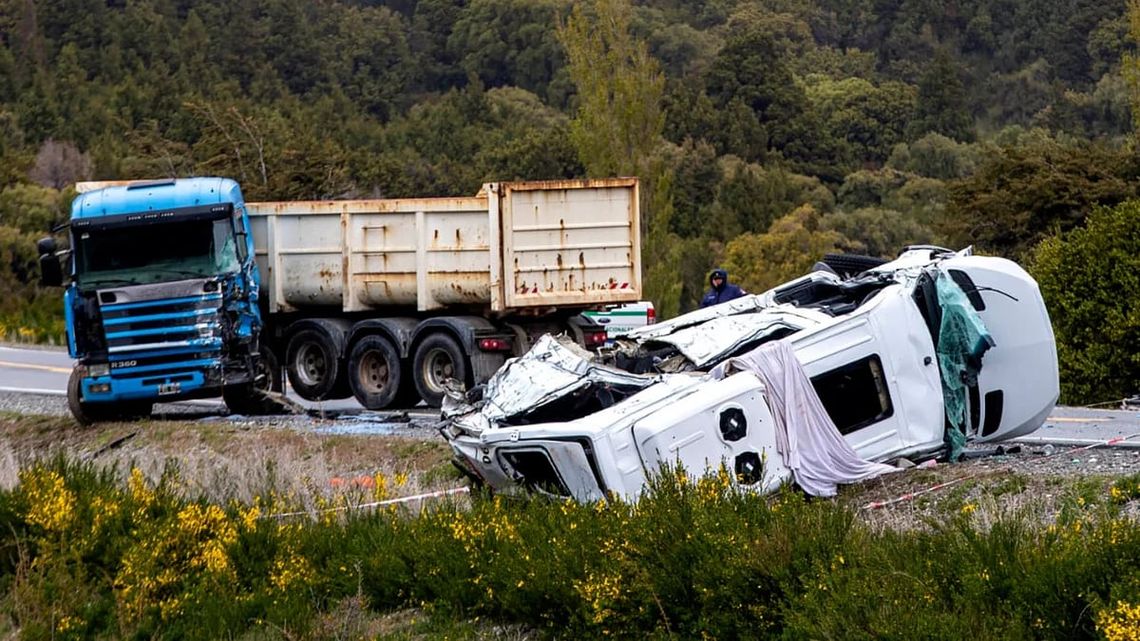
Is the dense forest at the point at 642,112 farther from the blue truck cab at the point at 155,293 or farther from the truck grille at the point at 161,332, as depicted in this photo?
the truck grille at the point at 161,332

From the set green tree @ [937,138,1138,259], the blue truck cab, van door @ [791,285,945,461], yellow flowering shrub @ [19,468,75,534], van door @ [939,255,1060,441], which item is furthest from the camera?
green tree @ [937,138,1138,259]

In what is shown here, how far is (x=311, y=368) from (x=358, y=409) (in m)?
0.95

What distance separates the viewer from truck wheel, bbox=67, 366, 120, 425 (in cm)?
1883

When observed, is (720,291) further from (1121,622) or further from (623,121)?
(623,121)

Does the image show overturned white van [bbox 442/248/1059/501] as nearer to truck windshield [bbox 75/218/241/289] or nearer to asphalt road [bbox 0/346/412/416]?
truck windshield [bbox 75/218/241/289]

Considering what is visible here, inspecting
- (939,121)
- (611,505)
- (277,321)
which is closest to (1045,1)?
(939,121)

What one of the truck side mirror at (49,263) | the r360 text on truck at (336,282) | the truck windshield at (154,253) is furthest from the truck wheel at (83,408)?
the truck windshield at (154,253)

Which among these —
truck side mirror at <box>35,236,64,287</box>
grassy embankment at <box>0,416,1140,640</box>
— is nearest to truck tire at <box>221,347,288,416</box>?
truck side mirror at <box>35,236,64,287</box>

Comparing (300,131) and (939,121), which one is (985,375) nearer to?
(300,131)

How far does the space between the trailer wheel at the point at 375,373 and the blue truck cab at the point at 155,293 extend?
141cm

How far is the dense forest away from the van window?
1830 cm

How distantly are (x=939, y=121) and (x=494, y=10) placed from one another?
3235 centimetres

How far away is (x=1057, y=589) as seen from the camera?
24.2ft

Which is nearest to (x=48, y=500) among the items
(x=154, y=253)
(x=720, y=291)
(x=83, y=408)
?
(x=154, y=253)
